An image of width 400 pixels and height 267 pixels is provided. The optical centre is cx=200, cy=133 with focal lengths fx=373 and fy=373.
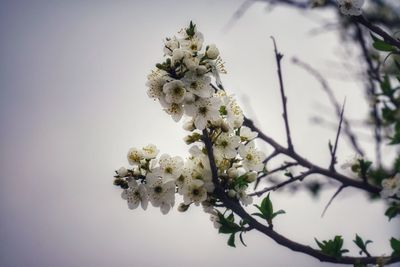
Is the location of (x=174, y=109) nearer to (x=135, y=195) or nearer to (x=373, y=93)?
(x=135, y=195)

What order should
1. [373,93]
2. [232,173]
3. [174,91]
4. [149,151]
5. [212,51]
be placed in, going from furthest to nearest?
[373,93], [149,151], [232,173], [212,51], [174,91]

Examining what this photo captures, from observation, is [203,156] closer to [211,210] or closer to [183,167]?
[183,167]

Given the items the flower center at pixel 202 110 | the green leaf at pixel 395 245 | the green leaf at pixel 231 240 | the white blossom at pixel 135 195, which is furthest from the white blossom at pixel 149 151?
the green leaf at pixel 395 245

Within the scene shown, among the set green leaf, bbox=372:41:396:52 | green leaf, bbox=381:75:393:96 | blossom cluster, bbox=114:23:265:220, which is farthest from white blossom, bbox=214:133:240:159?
green leaf, bbox=381:75:393:96

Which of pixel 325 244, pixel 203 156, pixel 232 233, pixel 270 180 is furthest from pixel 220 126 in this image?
pixel 270 180

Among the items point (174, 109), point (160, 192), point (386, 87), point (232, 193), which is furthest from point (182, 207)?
point (386, 87)

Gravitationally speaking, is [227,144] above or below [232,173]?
above

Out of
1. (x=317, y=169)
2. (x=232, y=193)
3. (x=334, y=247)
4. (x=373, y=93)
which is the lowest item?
(x=334, y=247)

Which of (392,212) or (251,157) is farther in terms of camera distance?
(392,212)
